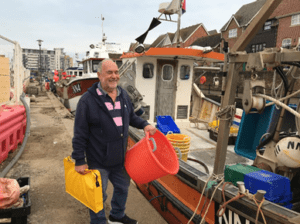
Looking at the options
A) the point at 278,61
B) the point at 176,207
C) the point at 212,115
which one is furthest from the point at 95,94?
the point at 212,115

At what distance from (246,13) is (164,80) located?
35103 millimetres

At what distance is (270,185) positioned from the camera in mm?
2182

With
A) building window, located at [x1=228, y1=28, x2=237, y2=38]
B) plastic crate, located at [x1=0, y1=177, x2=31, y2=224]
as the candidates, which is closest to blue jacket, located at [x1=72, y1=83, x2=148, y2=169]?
plastic crate, located at [x1=0, y1=177, x2=31, y2=224]

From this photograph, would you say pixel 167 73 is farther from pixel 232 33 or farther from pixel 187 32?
pixel 187 32

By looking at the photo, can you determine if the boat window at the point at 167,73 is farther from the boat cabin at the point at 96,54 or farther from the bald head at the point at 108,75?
the boat cabin at the point at 96,54

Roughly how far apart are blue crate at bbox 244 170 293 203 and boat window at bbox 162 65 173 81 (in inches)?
178

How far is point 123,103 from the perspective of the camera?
256cm

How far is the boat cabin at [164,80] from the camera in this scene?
628 cm

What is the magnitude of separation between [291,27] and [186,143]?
96.4 ft

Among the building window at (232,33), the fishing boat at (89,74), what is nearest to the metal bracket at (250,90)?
the fishing boat at (89,74)

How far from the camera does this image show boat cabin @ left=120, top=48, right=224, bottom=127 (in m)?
6.28

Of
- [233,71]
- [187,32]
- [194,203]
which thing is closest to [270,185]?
[194,203]

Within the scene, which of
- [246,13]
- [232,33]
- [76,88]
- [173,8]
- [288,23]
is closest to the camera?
[173,8]

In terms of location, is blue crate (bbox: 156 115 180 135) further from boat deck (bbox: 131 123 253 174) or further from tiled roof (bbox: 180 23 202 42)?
tiled roof (bbox: 180 23 202 42)
